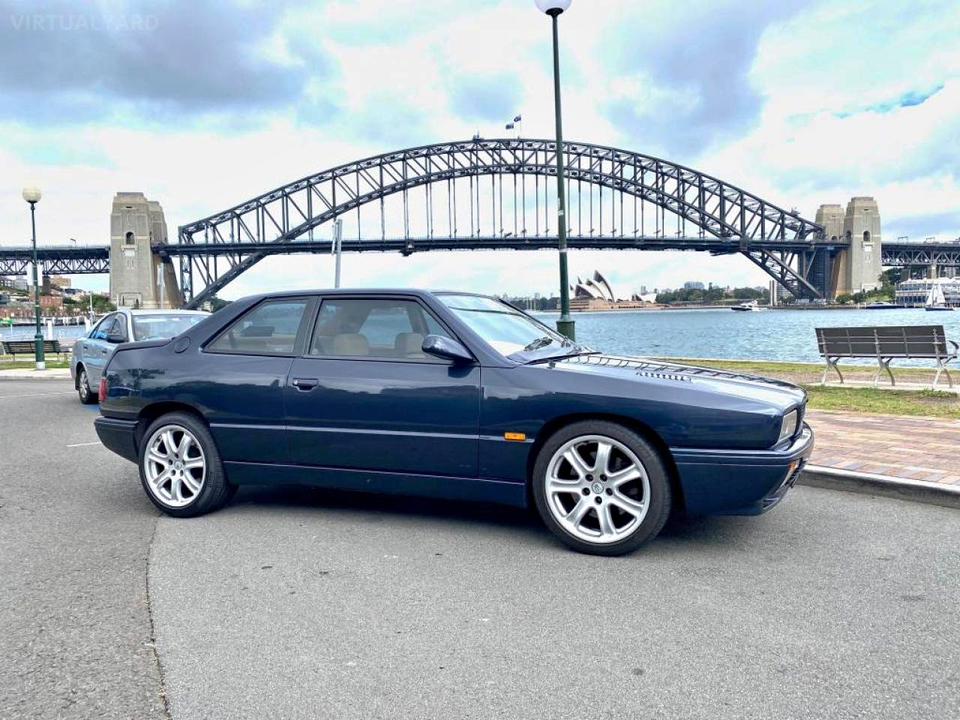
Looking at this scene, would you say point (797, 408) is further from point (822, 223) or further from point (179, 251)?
point (822, 223)

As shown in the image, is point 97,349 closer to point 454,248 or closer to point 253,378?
point 253,378

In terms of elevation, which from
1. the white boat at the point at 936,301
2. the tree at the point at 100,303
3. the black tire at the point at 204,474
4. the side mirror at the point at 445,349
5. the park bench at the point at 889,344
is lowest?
the black tire at the point at 204,474

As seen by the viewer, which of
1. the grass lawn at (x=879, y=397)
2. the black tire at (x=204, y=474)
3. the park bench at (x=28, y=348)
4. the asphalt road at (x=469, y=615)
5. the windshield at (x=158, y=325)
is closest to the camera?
the asphalt road at (x=469, y=615)

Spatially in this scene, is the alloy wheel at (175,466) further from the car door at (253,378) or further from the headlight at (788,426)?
the headlight at (788,426)

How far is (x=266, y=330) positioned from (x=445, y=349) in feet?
4.62

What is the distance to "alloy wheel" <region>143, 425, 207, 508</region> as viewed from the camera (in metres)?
4.89

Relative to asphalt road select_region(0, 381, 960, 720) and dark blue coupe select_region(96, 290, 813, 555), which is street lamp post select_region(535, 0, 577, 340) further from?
asphalt road select_region(0, 381, 960, 720)

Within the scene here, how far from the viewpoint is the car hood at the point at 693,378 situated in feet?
13.2

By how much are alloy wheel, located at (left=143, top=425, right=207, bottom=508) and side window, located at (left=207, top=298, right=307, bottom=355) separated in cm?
63

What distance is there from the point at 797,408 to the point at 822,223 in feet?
382

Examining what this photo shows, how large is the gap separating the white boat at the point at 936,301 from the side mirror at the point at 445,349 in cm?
11064

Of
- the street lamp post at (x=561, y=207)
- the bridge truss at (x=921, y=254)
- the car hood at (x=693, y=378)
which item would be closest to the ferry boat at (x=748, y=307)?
the bridge truss at (x=921, y=254)

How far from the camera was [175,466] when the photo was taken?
16.2 ft

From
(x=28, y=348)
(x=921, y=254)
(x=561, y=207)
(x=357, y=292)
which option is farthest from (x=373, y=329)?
(x=921, y=254)
